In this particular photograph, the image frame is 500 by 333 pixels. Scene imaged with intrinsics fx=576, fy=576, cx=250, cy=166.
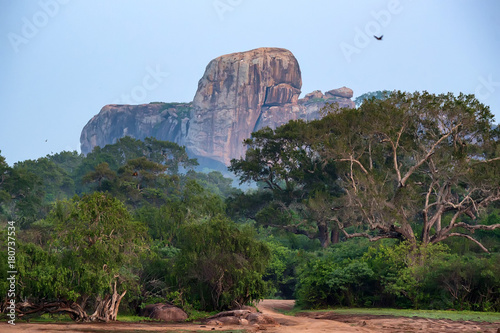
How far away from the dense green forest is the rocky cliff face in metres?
82.9

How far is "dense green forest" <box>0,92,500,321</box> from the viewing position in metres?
18.5

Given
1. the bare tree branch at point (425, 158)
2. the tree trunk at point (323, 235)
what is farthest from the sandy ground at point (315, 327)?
the tree trunk at point (323, 235)

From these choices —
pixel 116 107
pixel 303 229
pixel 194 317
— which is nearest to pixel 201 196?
pixel 303 229

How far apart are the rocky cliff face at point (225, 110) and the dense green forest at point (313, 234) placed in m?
82.9

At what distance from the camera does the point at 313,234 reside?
40.1m

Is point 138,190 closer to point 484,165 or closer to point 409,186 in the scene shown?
point 409,186

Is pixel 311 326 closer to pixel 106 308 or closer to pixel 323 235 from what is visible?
pixel 106 308

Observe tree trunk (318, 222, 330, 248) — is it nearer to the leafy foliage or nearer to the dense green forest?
the dense green forest

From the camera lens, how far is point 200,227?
75.6ft

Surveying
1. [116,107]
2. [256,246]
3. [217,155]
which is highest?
[116,107]

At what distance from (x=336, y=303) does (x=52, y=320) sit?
1246 centimetres

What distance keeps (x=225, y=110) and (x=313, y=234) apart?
94.4m

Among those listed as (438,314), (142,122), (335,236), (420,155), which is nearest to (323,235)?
(335,236)

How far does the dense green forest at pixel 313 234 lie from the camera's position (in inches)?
728
